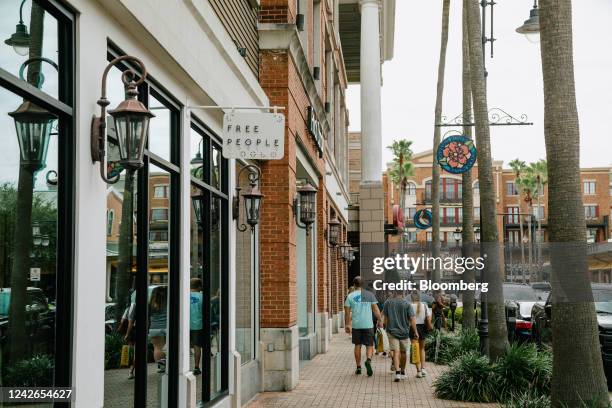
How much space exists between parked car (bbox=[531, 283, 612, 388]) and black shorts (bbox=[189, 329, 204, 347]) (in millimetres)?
7545

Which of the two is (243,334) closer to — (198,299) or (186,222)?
(198,299)

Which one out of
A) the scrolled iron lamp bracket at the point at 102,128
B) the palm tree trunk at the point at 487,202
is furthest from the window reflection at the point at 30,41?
the palm tree trunk at the point at 487,202

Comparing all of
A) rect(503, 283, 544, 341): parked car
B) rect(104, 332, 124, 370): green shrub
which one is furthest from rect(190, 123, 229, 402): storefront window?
rect(503, 283, 544, 341): parked car

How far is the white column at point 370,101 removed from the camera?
26.2m

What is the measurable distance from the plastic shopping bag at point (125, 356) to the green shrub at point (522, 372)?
6.91m

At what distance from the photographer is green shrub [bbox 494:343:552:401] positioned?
1224 centimetres

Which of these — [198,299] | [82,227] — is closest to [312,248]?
[198,299]

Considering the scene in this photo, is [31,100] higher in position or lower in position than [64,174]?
higher

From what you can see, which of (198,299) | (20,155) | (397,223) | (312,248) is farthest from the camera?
(397,223)

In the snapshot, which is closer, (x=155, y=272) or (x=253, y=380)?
(x=155, y=272)

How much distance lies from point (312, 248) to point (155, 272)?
14.0 m

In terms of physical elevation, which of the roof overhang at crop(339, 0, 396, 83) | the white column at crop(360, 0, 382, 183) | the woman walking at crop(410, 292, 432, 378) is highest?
the roof overhang at crop(339, 0, 396, 83)

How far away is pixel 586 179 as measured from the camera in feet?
318

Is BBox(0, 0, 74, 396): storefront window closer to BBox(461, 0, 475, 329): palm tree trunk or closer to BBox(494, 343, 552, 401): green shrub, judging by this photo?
BBox(494, 343, 552, 401): green shrub
